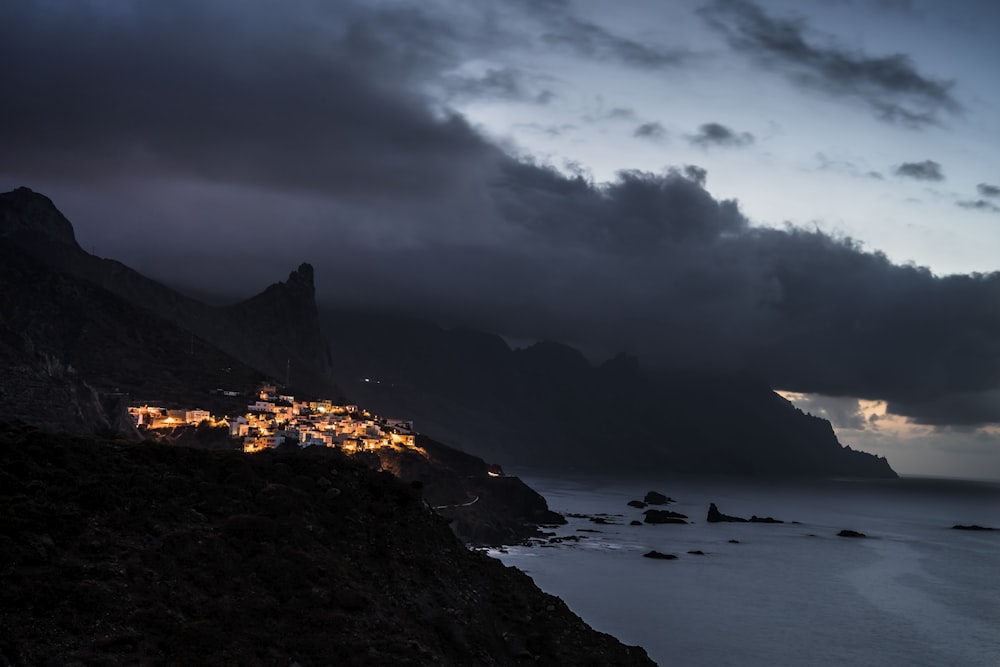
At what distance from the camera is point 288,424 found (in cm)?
16200

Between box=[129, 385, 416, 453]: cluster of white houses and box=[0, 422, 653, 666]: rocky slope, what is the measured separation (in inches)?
3539

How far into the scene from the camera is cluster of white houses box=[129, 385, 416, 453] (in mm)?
142000

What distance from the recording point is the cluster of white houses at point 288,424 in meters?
142

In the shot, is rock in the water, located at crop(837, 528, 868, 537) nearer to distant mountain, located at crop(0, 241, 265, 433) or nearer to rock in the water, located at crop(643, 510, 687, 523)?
rock in the water, located at crop(643, 510, 687, 523)

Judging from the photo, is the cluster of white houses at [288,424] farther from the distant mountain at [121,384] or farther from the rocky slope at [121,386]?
the distant mountain at [121,384]

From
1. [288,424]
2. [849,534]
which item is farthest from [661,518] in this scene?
[288,424]

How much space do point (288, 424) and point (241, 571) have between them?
465ft

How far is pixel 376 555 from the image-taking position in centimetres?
3028

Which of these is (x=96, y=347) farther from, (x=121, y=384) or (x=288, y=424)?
(x=288, y=424)

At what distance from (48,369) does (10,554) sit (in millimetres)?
109776

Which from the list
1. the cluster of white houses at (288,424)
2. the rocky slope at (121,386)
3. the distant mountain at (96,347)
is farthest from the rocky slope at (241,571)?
the distant mountain at (96,347)

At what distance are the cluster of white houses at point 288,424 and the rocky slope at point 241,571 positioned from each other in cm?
8990

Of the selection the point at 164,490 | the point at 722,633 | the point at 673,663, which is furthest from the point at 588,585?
the point at 164,490

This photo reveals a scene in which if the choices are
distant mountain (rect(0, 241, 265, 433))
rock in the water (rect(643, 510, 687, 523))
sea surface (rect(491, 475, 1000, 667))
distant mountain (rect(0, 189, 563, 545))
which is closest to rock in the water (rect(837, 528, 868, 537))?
sea surface (rect(491, 475, 1000, 667))
